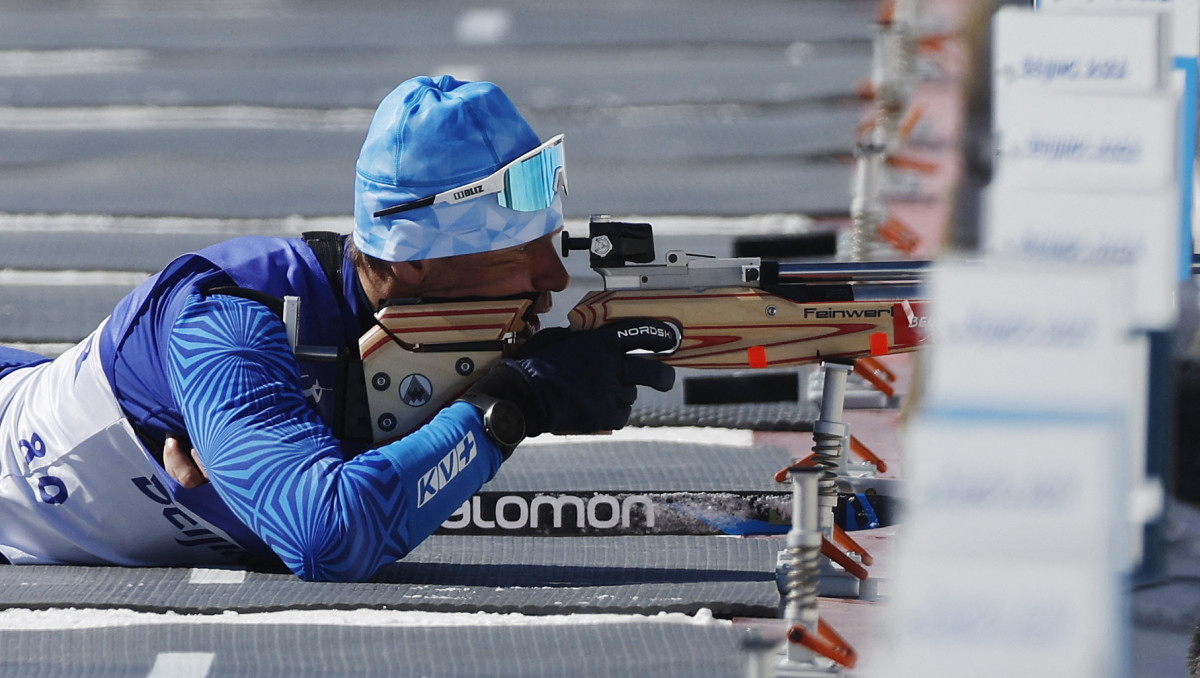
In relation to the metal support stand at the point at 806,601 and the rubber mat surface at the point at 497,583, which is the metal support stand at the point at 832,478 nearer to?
the rubber mat surface at the point at 497,583

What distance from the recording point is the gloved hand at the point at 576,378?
2443mm

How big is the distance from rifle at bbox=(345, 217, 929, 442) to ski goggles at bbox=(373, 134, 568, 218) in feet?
0.33

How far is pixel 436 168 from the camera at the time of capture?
250cm

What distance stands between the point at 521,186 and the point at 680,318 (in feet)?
1.19

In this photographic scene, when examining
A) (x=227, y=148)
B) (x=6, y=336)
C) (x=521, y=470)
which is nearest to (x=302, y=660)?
(x=521, y=470)

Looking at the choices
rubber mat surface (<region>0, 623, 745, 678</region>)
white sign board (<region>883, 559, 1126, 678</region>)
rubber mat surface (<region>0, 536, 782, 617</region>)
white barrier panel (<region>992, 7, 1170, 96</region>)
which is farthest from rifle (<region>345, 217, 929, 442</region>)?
white sign board (<region>883, 559, 1126, 678</region>)

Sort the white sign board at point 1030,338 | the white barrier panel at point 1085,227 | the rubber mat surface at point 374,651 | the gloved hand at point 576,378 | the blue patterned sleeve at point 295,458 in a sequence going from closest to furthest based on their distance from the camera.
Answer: the white sign board at point 1030,338 < the white barrier panel at point 1085,227 < the rubber mat surface at point 374,651 < the blue patterned sleeve at point 295,458 < the gloved hand at point 576,378

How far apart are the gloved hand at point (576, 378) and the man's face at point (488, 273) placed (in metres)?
0.10

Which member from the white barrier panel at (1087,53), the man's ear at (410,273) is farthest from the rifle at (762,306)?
the white barrier panel at (1087,53)

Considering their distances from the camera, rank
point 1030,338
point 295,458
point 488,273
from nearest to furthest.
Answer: point 1030,338 < point 295,458 < point 488,273

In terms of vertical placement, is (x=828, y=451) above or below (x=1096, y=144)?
below

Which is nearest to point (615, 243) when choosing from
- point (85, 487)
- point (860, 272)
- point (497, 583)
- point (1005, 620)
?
point (860, 272)

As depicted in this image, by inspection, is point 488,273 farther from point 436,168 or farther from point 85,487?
point 85,487

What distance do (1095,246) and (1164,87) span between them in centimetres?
18
